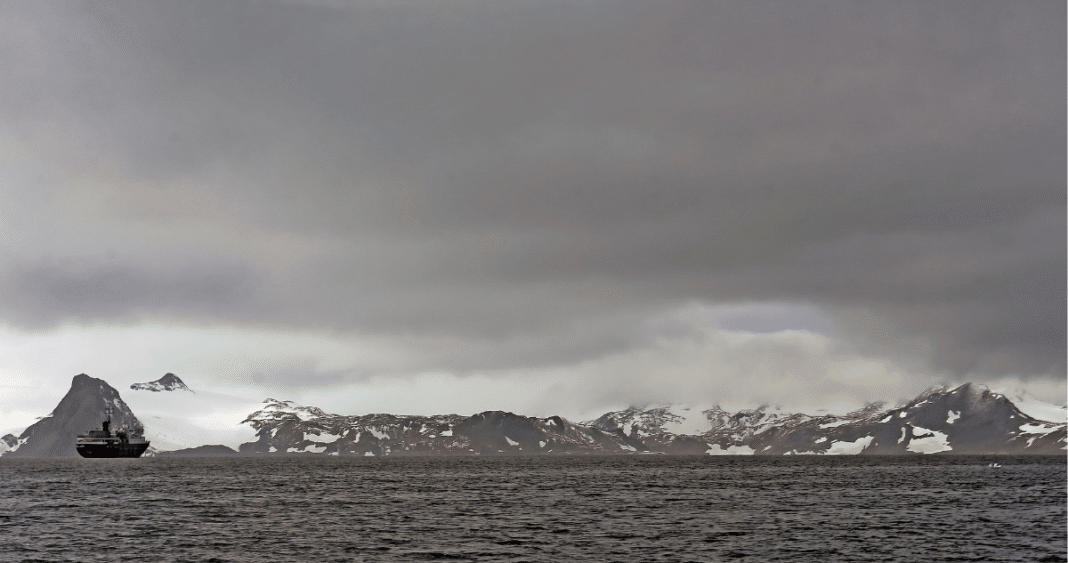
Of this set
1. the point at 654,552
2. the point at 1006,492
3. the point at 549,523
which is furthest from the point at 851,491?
the point at 654,552

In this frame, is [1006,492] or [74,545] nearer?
[74,545]

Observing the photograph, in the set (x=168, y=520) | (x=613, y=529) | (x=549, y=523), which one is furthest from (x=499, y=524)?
(x=168, y=520)

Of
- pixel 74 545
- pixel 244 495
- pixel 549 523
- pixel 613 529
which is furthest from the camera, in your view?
pixel 244 495

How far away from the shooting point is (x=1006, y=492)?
484 ft

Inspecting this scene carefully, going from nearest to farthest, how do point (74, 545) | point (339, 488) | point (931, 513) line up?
point (74, 545) < point (931, 513) < point (339, 488)

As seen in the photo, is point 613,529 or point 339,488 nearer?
point 613,529

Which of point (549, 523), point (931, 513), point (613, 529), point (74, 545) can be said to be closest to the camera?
point (74, 545)

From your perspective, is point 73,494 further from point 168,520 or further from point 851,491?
point 851,491

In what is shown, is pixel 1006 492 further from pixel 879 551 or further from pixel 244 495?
pixel 244 495

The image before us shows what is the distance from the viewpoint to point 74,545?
75062mm

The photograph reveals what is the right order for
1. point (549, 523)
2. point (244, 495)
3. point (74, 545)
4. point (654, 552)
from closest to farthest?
point (654, 552) → point (74, 545) → point (549, 523) → point (244, 495)

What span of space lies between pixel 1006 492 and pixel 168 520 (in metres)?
124

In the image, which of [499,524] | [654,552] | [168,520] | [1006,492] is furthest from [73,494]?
[1006,492]

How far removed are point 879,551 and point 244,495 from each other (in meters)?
101
